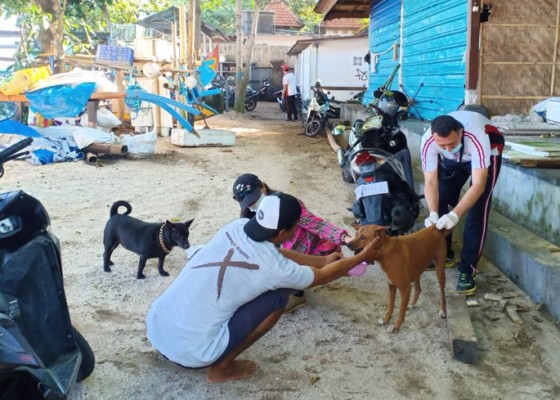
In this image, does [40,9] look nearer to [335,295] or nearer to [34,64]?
[34,64]

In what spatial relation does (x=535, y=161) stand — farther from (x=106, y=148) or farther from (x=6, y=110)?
(x=106, y=148)

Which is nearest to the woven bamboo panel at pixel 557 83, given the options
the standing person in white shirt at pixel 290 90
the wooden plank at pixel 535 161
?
the wooden plank at pixel 535 161

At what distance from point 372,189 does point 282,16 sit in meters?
37.5

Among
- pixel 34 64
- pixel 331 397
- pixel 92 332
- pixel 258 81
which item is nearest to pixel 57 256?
pixel 92 332

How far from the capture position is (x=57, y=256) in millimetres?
2730

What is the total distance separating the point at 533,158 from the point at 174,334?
3536 millimetres

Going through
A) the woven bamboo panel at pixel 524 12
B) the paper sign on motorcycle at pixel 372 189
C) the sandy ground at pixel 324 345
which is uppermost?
the woven bamboo panel at pixel 524 12

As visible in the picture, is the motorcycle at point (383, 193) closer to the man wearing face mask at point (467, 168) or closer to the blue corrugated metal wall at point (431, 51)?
the man wearing face mask at point (467, 168)

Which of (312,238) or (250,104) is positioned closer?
(312,238)

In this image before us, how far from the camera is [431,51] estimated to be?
9516mm

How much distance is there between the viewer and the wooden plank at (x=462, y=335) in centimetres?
327

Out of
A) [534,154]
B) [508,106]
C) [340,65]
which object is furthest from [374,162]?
[340,65]

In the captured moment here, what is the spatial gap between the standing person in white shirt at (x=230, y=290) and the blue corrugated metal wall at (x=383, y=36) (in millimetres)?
9993

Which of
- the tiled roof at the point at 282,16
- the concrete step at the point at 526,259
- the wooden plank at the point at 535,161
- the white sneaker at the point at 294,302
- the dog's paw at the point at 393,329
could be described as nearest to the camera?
the dog's paw at the point at 393,329
